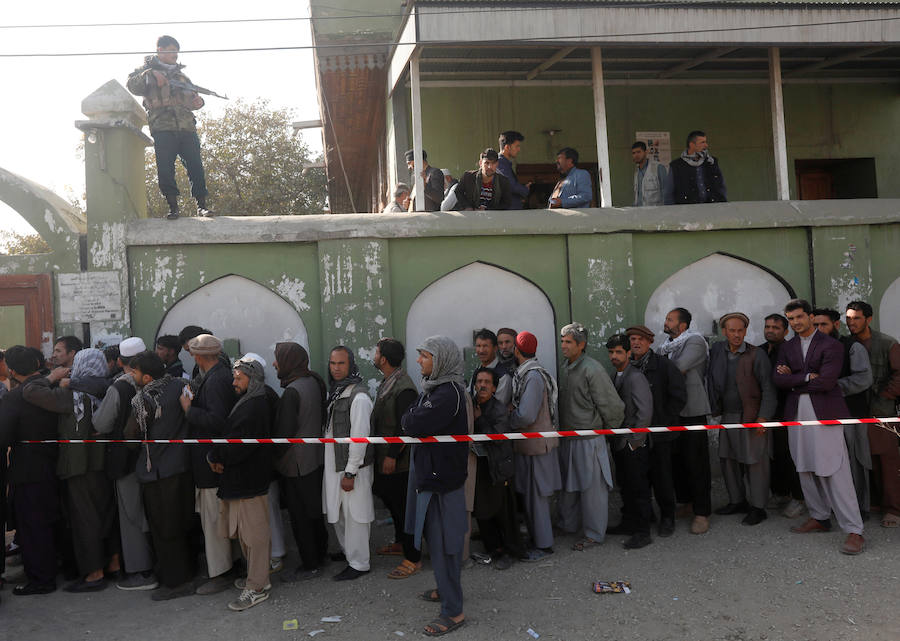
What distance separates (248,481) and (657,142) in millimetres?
7621

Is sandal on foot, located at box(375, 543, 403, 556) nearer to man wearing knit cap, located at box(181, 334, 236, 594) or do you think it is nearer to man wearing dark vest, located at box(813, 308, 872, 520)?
man wearing knit cap, located at box(181, 334, 236, 594)

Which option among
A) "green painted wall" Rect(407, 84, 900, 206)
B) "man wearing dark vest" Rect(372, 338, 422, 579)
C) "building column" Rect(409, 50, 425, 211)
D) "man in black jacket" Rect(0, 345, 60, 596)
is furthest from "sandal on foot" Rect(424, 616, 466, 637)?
"green painted wall" Rect(407, 84, 900, 206)

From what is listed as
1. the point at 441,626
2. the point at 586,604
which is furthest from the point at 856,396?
the point at 441,626

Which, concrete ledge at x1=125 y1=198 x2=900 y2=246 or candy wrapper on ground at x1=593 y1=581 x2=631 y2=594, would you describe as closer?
candy wrapper on ground at x1=593 y1=581 x2=631 y2=594

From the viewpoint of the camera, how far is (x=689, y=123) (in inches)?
420

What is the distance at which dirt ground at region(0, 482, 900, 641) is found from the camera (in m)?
4.65

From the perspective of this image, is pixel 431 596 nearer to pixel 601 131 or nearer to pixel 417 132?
pixel 417 132

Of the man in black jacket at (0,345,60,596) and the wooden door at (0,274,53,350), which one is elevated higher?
the wooden door at (0,274,53,350)

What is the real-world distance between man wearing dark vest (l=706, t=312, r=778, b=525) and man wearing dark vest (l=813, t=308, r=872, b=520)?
0.54 metres

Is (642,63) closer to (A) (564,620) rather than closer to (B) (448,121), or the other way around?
(B) (448,121)

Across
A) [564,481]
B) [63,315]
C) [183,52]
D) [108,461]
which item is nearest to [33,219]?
[63,315]

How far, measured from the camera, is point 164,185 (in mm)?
7746

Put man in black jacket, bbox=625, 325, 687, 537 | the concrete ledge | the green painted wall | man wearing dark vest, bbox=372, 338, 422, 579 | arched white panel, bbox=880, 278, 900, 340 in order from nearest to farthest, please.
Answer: man wearing dark vest, bbox=372, 338, 422, 579, man in black jacket, bbox=625, 325, 687, 537, the concrete ledge, arched white panel, bbox=880, 278, 900, 340, the green painted wall

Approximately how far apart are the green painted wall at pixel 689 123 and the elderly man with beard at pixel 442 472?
599 cm
